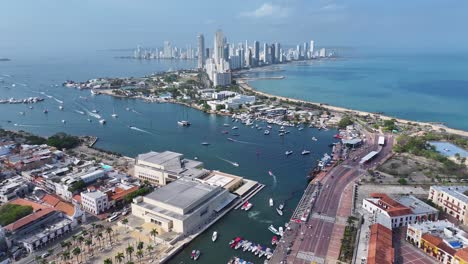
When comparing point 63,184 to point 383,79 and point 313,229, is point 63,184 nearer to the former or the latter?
point 313,229

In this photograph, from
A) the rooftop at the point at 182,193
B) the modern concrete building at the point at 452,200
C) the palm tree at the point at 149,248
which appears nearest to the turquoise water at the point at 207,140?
the palm tree at the point at 149,248

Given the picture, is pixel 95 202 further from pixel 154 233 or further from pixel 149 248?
pixel 149 248

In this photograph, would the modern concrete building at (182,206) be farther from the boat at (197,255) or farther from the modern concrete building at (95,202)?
the modern concrete building at (95,202)

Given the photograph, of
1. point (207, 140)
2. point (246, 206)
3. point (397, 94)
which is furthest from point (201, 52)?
point (246, 206)

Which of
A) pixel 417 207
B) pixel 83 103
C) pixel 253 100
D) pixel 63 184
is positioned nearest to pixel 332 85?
pixel 253 100

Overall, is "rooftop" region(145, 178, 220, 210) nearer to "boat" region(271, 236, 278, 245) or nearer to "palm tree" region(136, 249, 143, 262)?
"palm tree" region(136, 249, 143, 262)
